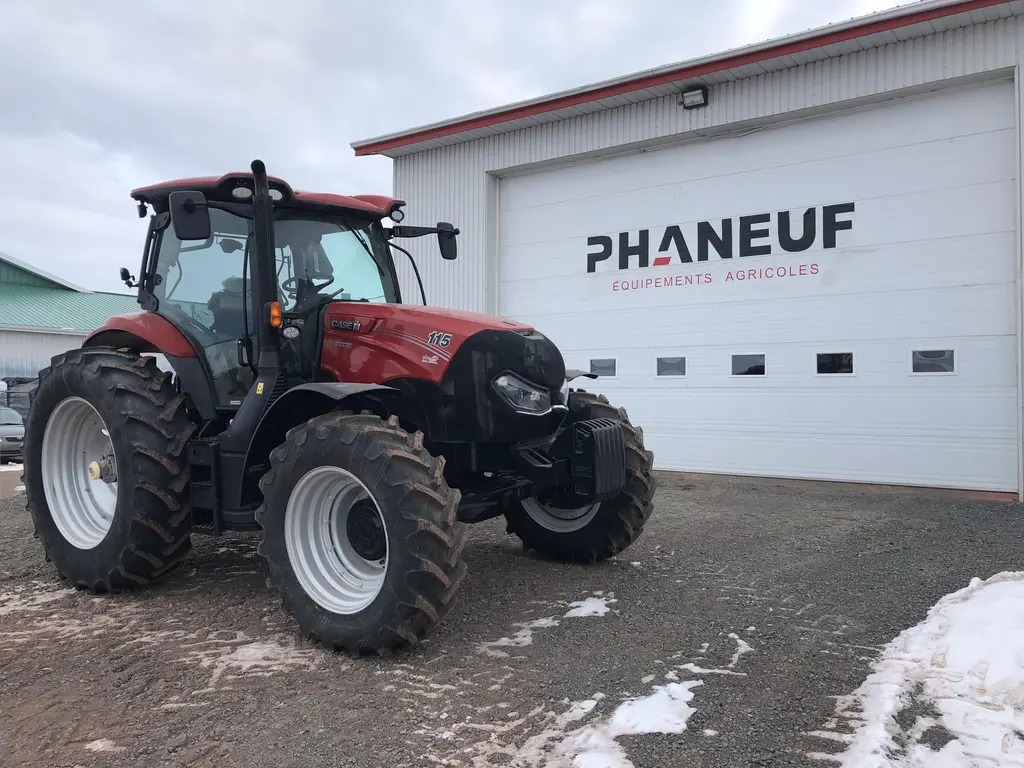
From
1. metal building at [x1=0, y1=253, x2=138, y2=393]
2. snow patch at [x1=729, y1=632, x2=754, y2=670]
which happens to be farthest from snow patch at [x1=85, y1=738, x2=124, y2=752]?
metal building at [x1=0, y1=253, x2=138, y2=393]

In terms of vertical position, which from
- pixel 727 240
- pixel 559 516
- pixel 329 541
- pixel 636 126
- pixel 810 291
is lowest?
pixel 559 516

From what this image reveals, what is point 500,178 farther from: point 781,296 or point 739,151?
point 781,296

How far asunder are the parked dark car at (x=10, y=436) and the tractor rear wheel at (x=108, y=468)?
10442mm

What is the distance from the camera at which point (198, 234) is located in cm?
434

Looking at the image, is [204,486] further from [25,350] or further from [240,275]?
[25,350]

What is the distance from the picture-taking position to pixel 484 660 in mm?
3701

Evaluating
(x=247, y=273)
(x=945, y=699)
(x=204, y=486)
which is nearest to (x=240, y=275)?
(x=247, y=273)

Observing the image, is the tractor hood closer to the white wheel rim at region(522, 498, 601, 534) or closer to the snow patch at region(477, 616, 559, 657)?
the white wheel rim at region(522, 498, 601, 534)

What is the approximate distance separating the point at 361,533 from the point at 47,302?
30.4 meters

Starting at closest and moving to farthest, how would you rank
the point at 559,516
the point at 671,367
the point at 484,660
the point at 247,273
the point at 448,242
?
the point at 484,660 < the point at 247,273 < the point at 559,516 < the point at 448,242 < the point at 671,367

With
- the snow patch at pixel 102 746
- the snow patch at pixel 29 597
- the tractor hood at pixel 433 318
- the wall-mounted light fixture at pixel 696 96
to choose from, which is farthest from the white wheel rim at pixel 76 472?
the wall-mounted light fixture at pixel 696 96

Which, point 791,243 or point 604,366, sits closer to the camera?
point 791,243

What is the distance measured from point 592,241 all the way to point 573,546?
21.1 ft

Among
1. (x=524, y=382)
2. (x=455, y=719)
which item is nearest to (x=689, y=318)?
(x=524, y=382)
